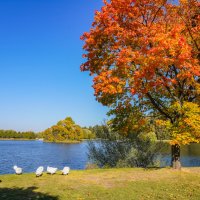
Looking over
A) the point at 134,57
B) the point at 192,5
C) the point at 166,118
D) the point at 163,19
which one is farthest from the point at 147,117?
the point at 192,5

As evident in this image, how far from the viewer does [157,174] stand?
19.4 meters

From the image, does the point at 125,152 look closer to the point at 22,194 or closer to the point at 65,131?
the point at 22,194

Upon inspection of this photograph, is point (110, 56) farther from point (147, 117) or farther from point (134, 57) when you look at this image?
point (147, 117)

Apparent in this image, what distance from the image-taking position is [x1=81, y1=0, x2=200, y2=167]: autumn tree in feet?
58.5

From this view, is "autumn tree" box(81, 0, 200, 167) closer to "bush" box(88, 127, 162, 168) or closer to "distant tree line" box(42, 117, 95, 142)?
"bush" box(88, 127, 162, 168)

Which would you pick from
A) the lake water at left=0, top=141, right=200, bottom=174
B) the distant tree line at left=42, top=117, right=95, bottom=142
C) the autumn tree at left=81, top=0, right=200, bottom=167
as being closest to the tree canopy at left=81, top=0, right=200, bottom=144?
the autumn tree at left=81, top=0, right=200, bottom=167

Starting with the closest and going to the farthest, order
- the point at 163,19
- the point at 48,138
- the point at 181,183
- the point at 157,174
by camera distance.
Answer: the point at 181,183 < the point at 157,174 < the point at 163,19 < the point at 48,138

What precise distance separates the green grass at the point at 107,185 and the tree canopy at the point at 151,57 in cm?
299

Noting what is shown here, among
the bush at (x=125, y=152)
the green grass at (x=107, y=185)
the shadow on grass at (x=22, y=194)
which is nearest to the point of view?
the shadow on grass at (x=22, y=194)

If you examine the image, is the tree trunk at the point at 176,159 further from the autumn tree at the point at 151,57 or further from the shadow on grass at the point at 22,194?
the shadow on grass at the point at 22,194

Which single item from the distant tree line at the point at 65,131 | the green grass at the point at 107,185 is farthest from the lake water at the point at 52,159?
the distant tree line at the point at 65,131

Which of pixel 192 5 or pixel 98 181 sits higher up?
pixel 192 5

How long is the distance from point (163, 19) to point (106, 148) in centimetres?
1399

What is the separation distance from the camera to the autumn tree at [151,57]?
17844 millimetres
